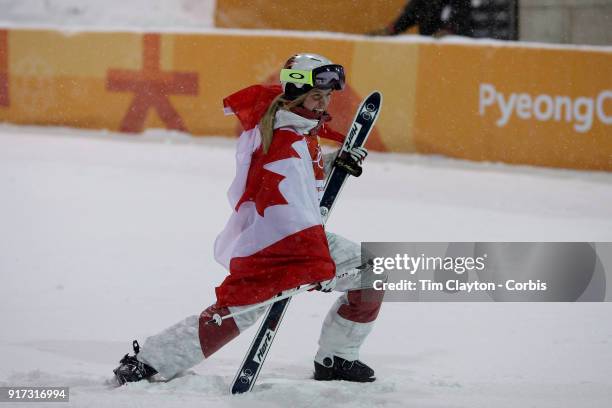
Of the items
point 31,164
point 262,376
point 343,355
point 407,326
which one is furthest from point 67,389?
point 31,164

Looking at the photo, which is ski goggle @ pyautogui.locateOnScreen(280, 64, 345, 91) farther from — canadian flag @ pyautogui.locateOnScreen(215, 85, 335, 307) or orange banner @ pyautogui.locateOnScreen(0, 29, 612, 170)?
orange banner @ pyautogui.locateOnScreen(0, 29, 612, 170)

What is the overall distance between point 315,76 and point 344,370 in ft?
4.13

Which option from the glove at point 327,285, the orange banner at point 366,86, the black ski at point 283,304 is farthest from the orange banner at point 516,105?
the glove at point 327,285

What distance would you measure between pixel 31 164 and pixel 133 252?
10.6ft

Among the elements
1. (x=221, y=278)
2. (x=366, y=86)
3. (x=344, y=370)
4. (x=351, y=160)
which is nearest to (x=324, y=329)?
(x=344, y=370)

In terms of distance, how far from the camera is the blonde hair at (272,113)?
13.0ft

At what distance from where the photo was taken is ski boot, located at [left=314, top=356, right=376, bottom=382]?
434 cm

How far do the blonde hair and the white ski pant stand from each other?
0.55 meters

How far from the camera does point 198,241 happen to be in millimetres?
6977

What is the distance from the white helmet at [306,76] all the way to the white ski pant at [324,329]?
643 mm

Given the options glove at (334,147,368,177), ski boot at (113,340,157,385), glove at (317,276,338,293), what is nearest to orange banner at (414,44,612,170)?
glove at (334,147,368,177)

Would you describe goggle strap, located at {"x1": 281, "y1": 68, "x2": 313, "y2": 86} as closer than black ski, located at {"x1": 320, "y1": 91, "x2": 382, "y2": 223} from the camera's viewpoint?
Yes

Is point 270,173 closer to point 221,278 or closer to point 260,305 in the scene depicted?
point 260,305

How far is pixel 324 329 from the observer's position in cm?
438
